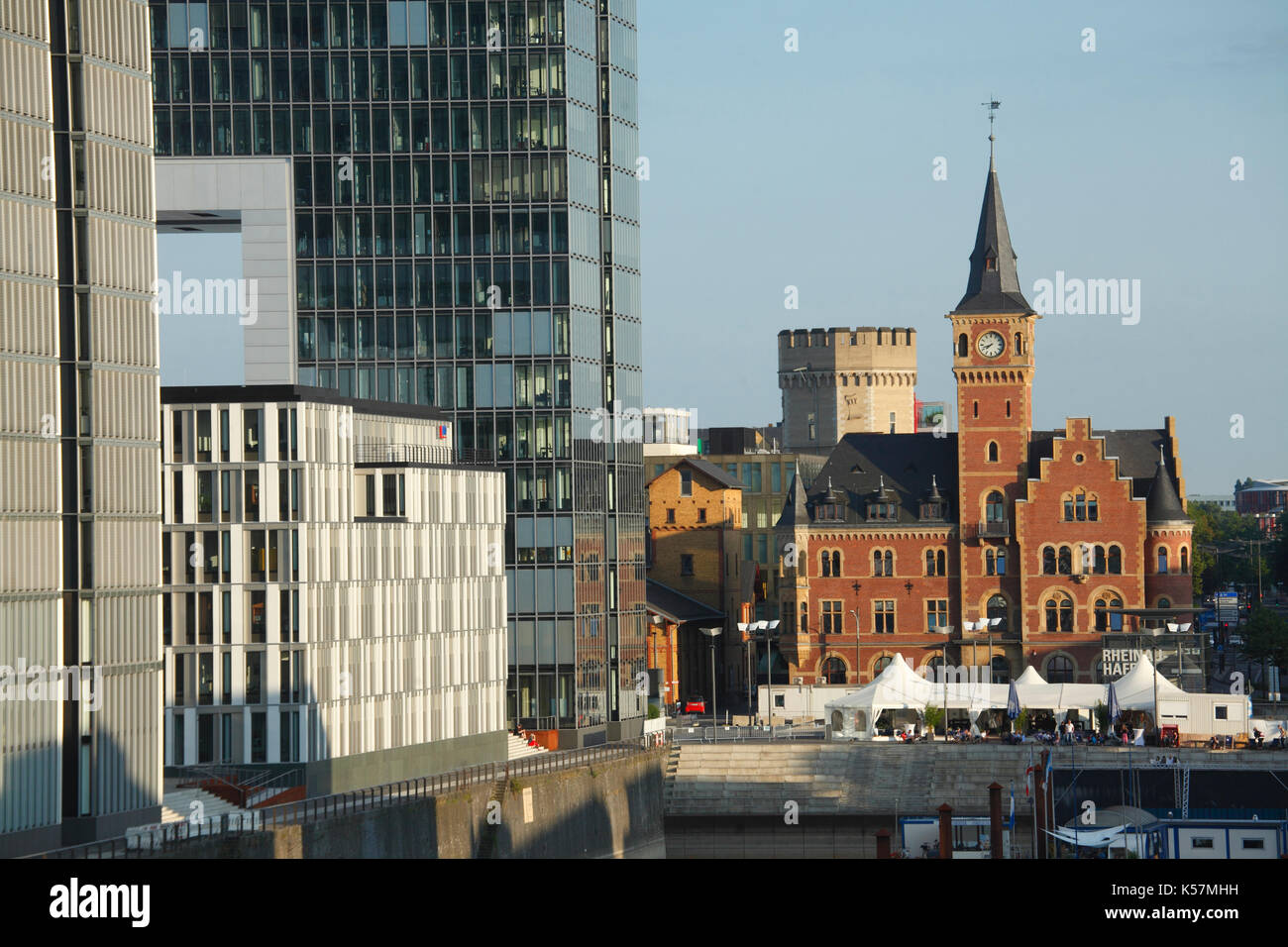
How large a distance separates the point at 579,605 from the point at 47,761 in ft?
156

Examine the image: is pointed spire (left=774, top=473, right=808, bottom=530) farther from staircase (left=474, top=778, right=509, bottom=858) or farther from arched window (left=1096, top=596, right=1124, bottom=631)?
staircase (left=474, top=778, right=509, bottom=858)

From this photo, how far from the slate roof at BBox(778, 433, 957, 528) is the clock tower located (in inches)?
100

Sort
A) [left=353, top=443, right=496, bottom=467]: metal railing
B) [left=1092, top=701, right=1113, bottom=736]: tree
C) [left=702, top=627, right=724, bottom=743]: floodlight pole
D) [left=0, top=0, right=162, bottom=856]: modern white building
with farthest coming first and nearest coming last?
[left=702, top=627, right=724, bottom=743]: floodlight pole < [left=1092, top=701, right=1113, bottom=736]: tree < [left=353, top=443, right=496, bottom=467]: metal railing < [left=0, top=0, right=162, bottom=856]: modern white building

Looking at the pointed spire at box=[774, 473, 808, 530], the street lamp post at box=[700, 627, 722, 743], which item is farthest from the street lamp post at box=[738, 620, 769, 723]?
the pointed spire at box=[774, 473, 808, 530]

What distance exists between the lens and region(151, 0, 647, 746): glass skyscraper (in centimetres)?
9988

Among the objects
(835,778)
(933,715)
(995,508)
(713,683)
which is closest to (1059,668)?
(995,508)

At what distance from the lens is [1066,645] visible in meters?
129

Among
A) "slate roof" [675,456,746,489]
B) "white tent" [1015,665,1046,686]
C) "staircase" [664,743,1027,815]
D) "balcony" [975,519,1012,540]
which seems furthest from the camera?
"slate roof" [675,456,746,489]

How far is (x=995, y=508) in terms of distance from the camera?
131500 millimetres

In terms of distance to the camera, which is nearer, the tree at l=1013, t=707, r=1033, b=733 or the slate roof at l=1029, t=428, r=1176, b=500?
the tree at l=1013, t=707, r=1033, b=733

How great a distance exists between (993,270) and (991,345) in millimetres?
4948
